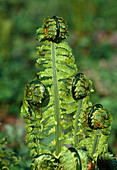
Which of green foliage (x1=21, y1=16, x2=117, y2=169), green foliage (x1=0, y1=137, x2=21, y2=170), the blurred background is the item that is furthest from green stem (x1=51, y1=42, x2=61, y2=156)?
green foliage (x1=0, y1=137, x2=21, y2=170)

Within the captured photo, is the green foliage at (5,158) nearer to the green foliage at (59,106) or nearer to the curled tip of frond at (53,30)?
the green foliage at (59,106)

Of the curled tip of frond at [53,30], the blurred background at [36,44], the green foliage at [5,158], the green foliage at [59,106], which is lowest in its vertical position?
the green foliage at [5,158]

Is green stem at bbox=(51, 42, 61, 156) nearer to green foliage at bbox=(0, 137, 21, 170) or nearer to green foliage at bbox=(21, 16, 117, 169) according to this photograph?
green foliage at bbox=(21, 16, 117, 169)

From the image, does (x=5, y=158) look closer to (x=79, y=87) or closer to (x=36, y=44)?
(x=79, y=87)

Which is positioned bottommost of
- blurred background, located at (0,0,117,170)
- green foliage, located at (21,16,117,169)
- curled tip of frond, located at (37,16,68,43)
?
green foliage, located at (21,16,117,169)

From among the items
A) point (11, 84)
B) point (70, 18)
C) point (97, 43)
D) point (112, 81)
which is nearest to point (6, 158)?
point (11, 84)

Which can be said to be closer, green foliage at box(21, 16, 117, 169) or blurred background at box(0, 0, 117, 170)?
green foliage at box(21, 16, 117, 169)

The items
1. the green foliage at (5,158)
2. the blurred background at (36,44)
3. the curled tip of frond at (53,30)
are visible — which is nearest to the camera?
the curled tip of frond at (53,30)

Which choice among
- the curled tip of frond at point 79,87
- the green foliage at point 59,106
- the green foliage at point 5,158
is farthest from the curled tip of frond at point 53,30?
the green foliage at point 5,158
